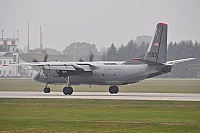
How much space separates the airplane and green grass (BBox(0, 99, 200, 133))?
1083cm

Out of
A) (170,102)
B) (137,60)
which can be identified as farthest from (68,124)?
(137,60)

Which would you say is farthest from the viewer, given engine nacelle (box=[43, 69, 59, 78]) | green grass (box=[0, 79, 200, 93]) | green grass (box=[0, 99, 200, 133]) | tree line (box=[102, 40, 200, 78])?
tree line (box=[102, 40, 200, 78])

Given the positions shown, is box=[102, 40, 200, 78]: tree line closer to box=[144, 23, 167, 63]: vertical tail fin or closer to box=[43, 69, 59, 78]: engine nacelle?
box=[43, 69, 59, 78]: engine nacelle

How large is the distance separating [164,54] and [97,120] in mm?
26078

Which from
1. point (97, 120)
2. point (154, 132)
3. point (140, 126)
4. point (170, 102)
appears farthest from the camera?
point (170, 102)

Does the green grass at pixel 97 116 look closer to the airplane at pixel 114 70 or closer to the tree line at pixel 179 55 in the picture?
the airplane at pixel 114 70

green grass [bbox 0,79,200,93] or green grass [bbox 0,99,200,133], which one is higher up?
green grass [bbox 0,99,200,133]

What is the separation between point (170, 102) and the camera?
1908 inches

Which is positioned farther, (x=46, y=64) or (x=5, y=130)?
(x=46, y=64)

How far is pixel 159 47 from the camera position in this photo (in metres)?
59.3

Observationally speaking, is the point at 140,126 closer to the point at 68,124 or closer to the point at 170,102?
the point at 68,124

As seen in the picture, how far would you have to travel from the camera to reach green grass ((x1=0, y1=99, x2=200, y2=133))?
100 feet

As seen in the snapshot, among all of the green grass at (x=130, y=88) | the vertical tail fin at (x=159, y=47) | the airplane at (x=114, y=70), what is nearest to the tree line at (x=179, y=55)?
the green grass at (x=130, y=88)

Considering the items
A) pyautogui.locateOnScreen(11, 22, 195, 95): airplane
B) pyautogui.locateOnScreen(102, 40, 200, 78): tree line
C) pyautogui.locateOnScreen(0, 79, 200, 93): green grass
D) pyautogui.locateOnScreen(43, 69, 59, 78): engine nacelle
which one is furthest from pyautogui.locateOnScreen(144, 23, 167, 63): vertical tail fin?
pyautogui.locateOnScreen(102, 40, 200, 78): tree line
